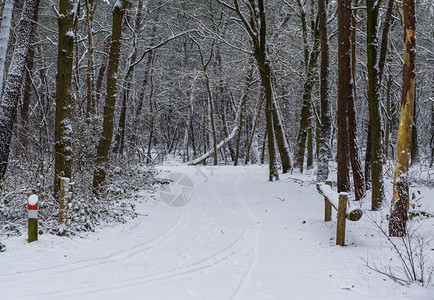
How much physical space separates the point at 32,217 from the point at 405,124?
692 centimetres

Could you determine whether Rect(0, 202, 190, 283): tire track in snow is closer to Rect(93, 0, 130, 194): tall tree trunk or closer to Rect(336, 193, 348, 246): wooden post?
Rect(93, 0, 130, 194): tall tree trunk

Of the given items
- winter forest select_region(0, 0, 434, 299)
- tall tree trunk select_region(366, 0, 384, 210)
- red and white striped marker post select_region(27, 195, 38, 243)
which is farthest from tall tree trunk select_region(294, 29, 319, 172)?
red and white striped marker post select_region(27, 195, 38, 243)

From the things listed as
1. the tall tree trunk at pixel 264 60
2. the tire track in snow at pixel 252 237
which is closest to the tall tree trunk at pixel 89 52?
the tire track in snow at pixel 252 237

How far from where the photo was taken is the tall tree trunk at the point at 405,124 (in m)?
6.48

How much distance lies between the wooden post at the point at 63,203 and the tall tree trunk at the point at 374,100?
6889 millimetres

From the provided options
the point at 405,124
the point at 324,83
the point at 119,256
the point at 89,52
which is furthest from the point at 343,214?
the point at 89,52

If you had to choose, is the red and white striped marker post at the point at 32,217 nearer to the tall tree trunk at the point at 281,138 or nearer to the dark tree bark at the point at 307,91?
the tall tree trunk at the point at 281,138

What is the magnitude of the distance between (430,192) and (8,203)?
37.0ft

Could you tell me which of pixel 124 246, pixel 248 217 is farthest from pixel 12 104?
pixel 248 217

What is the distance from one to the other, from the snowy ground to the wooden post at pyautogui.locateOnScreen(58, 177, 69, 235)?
0.31 meters

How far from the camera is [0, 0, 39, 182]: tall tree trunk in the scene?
9336 mm

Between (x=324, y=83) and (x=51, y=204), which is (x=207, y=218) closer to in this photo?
(x=51, y=204)

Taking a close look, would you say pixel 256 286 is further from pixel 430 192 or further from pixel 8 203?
pixel 430 192

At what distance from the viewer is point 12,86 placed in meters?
9.43
